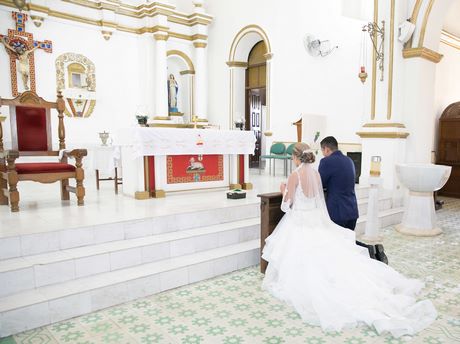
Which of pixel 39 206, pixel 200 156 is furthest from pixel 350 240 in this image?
pixel 39 206

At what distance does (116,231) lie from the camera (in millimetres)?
3795

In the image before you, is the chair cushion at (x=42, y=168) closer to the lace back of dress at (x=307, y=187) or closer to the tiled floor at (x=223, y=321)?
the tiled floor at (x=223, y=321)

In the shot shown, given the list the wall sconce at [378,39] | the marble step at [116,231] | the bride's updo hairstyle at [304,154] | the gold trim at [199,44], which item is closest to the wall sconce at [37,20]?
the gold trim at [199,44]

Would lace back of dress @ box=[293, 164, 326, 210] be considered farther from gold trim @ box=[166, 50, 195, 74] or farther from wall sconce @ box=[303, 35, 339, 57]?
gold trim @ box=[166, 50, 195, 74]

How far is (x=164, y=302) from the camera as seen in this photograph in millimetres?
3180

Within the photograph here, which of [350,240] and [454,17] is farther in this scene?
[454,17]

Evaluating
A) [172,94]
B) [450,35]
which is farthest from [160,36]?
[450,35]

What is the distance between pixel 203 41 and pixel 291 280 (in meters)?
8.82

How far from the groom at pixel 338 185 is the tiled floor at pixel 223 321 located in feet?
2.74

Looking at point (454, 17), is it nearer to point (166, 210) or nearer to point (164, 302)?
point (166, 210)

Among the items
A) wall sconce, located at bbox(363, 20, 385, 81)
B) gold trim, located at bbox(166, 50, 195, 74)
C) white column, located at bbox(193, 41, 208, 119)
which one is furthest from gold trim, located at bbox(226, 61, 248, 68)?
wall sconce, located at bbox(363, 20, 385, 81)

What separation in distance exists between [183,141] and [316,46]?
4.22 metres

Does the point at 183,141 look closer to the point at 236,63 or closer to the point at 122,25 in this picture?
the point at 236,63

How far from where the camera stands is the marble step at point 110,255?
2988 mm
